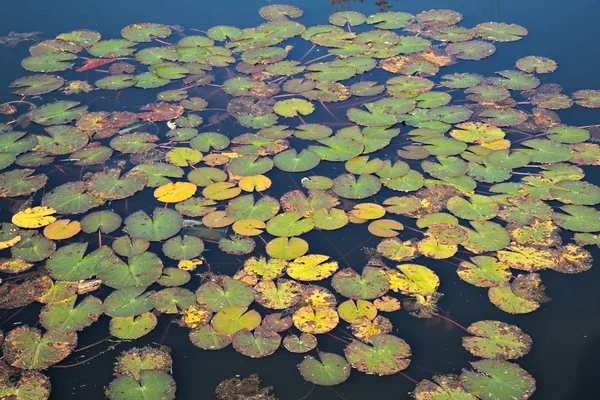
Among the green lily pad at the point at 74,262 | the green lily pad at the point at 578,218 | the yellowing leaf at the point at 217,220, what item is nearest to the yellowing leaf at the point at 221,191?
the yellowing leaf at the point at 217,220

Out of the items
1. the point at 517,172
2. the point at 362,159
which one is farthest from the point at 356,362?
the point at 517,172

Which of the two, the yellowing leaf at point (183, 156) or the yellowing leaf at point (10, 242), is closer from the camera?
the yellowing leaf at point (10, 242)

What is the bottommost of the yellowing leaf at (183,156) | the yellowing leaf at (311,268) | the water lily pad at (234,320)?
the water lily pad at (234,320)

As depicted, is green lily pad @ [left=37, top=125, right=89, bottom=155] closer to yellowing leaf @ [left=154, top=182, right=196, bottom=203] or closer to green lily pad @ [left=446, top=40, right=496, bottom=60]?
yellowing leaf @ [left=154, top=182, right=196, bottom=203]

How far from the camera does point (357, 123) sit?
5.34 m

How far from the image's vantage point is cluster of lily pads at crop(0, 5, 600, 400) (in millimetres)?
3643

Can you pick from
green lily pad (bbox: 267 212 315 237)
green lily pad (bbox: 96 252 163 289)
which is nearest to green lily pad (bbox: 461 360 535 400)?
green lily pad (bbox: 267 212 315 237)

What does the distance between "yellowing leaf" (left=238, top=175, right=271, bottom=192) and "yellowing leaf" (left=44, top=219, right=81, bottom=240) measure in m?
1.19

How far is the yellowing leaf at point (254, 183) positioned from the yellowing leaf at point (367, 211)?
69 centimetres

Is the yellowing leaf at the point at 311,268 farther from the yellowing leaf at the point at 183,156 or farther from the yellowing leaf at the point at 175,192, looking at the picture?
the yellowing leaf at the point at 183,156

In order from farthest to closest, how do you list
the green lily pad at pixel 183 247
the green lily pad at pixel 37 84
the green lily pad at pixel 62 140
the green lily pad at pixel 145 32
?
the green lily pad at pixel 145 32
the green lily pad at pixel 37 84
the green lily pad at pixel 62 140
the green lily pad at pixel 183 247

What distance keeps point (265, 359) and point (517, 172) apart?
256cm

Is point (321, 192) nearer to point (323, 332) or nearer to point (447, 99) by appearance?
point (323, 332)

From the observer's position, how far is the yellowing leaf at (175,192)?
464 centimetres
